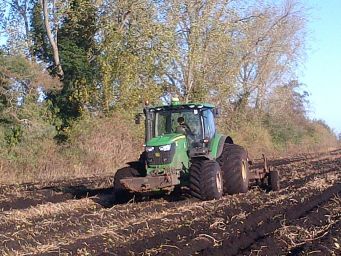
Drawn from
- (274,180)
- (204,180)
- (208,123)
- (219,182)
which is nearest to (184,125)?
(208,123)

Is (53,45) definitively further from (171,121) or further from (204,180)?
(204,180)

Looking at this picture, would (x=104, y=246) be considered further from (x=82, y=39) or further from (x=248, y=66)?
(x=248, y=66)

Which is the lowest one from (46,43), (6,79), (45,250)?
(45,250)

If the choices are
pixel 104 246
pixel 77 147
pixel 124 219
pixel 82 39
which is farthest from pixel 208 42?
pixel 104 246

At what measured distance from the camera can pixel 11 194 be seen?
54.1 feet

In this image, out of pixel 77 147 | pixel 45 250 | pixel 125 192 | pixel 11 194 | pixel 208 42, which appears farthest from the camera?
pixel 208 42

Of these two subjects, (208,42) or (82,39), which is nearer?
(82,39)

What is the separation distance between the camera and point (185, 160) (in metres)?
13.6

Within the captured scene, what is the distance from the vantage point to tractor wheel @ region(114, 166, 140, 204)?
44.3ft

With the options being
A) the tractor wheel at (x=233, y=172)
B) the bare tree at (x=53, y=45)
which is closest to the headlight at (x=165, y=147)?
the tractor wheel at (x=233, y=172)

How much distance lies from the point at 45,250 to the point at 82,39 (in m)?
20.1

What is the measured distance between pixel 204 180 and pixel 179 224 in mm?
2680

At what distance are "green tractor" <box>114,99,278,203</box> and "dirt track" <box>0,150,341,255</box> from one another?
37cm

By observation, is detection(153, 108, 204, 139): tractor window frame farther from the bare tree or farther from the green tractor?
the bare tree
